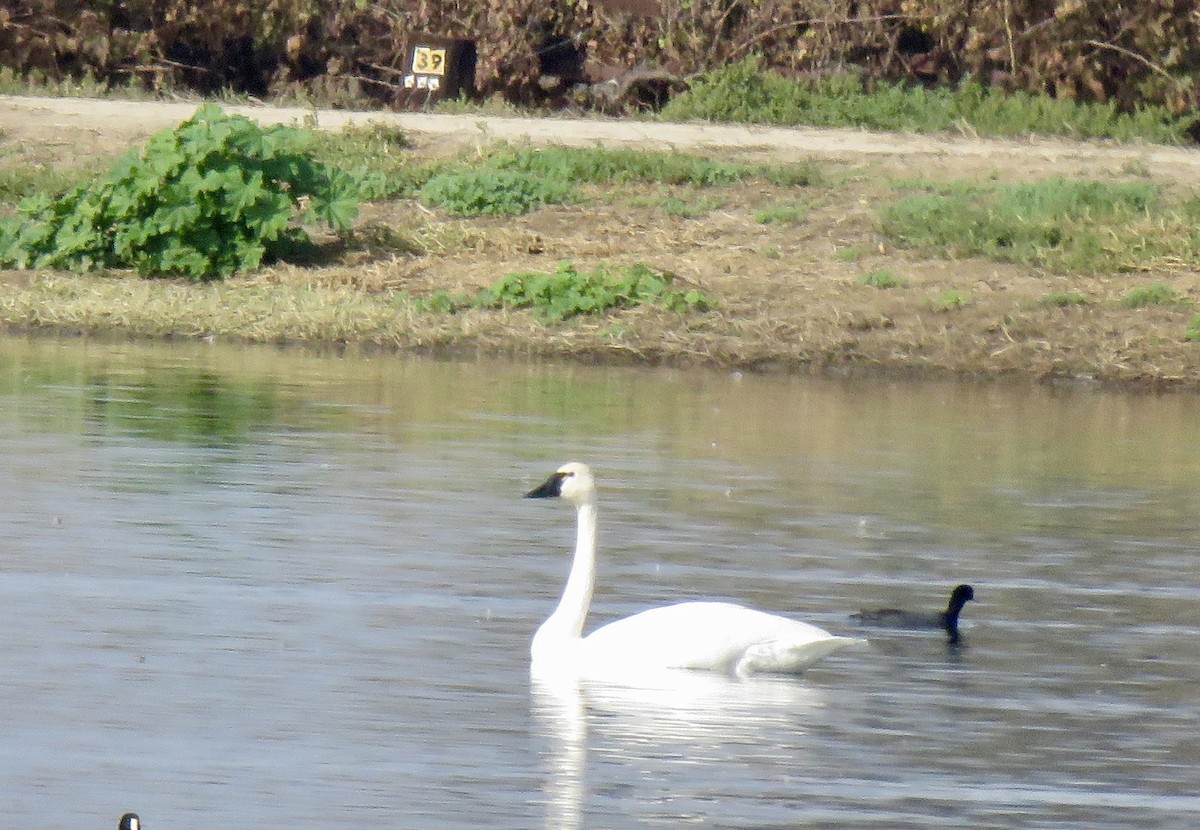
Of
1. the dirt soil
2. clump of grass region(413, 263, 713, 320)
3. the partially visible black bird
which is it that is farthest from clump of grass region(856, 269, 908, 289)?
the partially visible black bird

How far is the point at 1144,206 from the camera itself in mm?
20406

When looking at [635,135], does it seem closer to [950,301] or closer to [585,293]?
[585,293]

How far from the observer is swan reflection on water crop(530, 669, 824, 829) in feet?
22.5

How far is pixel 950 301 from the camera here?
60.3 feet

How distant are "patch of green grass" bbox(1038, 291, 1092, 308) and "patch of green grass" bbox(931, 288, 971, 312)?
0.54 metres

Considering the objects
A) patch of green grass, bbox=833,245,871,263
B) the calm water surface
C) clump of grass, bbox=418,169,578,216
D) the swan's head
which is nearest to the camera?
the calm water surface

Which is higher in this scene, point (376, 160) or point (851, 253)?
point (376, 160)

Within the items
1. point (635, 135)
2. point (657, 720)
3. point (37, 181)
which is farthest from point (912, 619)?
point (635, 135)

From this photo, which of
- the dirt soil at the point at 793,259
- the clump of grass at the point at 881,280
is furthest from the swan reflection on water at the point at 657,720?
the clump of grass at the point at 881,280

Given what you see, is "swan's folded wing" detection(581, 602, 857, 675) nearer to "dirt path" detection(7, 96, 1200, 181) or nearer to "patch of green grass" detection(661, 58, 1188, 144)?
"dirt path" detection(7, 96, 1200, 181)

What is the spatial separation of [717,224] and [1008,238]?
7.74ft

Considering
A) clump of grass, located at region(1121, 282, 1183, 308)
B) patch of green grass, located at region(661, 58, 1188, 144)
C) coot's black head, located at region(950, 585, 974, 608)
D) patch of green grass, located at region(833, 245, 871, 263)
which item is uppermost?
patch of green grass, located at region(661, 58, 1188, 144)

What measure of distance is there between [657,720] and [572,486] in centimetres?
148

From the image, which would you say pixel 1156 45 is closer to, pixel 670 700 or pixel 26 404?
pixel 26 404
